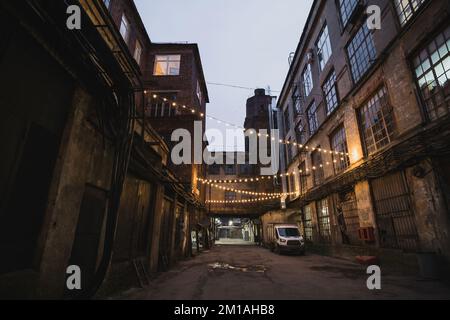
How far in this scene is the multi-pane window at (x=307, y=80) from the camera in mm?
20781

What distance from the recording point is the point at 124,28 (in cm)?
1345

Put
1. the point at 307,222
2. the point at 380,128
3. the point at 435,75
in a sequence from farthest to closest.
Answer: the point at 307,222, the point at 380,128, the point at 435,75

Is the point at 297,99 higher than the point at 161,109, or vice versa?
the point at 297,99

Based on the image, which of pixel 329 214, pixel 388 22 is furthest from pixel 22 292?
pixel 329 214

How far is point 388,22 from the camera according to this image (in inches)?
413

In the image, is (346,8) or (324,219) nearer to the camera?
(346,8)

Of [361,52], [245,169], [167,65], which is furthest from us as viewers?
[245,169]

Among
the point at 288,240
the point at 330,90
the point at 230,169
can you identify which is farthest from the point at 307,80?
the point at 230,169

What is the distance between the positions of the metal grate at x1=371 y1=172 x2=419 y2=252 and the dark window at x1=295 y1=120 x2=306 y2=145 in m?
10.9

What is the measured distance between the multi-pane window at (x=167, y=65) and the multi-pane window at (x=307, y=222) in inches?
687

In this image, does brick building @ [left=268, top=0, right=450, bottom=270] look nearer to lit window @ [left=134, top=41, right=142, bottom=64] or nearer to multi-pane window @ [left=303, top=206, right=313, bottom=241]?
multi-pane window @ [left=303, top=206, right=313, bottom=241]

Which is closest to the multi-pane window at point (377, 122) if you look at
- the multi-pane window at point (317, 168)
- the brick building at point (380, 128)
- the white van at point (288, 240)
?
the brick building at point (380, 128)

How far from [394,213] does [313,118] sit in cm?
1164

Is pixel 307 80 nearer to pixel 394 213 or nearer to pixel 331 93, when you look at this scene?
pixel 331 93
